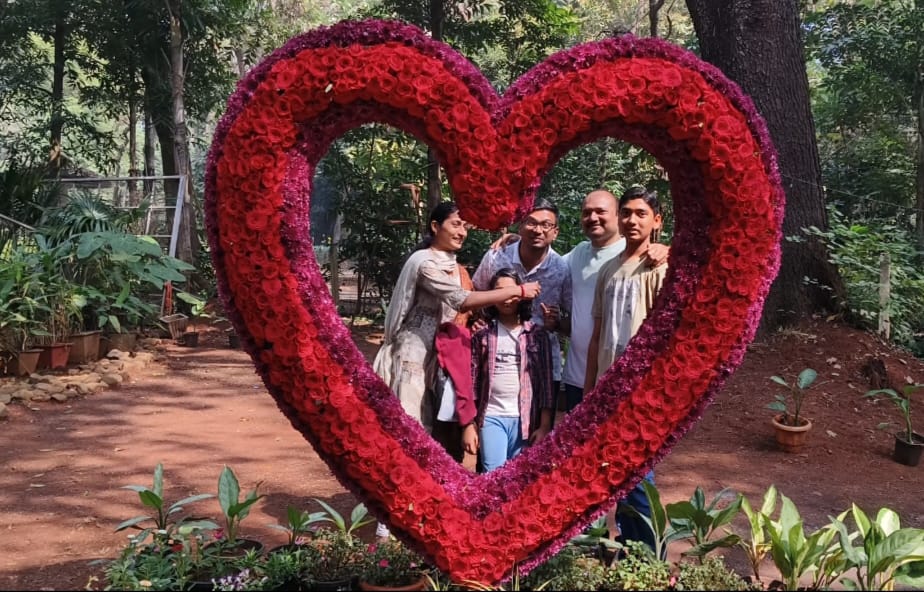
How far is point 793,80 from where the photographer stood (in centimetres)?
648

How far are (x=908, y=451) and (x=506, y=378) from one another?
354cm

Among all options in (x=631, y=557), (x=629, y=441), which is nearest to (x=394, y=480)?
(x=629, y=441)

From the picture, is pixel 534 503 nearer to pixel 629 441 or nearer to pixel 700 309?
pixel 629 441

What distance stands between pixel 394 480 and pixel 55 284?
265 inches

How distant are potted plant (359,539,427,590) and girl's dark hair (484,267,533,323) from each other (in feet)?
3.46

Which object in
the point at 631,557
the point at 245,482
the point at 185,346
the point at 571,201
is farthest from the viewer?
the point at 571,201

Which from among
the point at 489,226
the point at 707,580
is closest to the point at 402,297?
the point at 489,226

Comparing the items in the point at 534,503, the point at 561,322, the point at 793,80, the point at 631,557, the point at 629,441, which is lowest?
the point at 631,557

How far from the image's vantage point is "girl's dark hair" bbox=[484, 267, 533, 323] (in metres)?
3.11

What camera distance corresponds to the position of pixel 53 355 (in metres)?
7.48

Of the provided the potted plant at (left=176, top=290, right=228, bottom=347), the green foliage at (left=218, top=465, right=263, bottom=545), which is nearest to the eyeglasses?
the green foliage at (left=218, top=465, right=263, bottom=545)

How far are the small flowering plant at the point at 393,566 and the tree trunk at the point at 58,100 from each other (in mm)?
11836

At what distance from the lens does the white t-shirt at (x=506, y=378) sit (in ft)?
10.4

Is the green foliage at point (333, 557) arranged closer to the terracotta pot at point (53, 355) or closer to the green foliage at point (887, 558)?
the green foliage at point (887, 558)
